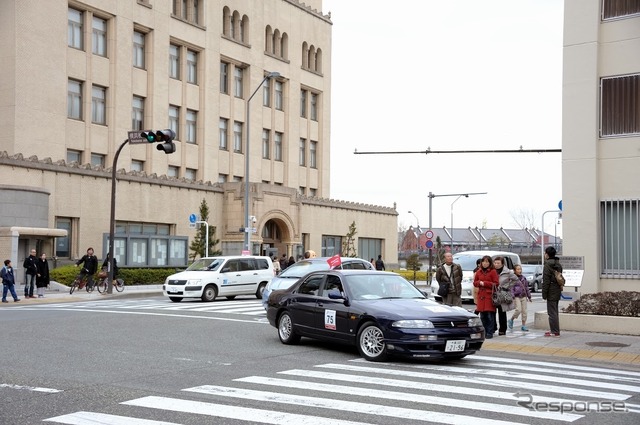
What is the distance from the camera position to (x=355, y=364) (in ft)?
40.6

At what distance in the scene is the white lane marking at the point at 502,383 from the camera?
9.91 meters

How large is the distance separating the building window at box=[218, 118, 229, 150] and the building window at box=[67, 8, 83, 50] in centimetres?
1251

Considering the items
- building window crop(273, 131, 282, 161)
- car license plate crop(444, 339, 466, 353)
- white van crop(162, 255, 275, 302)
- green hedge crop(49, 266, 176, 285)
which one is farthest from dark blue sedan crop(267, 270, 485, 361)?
building window crop(273, 131, 282, 161)

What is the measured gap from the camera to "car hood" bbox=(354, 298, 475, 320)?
12.4 metres

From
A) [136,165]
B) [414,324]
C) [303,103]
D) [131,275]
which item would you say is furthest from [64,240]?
[303,103]

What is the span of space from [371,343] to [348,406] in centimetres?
399

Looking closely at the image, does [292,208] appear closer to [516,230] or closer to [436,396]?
[436,396]

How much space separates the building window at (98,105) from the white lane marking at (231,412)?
1418 inches

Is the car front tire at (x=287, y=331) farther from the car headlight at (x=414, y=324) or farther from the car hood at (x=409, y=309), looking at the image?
the car headlight at (x=414, y=324)

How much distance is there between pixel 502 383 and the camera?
10641mm

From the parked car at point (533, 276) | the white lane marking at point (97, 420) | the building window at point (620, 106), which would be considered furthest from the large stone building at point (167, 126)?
the white lane marking at point (97, 420)

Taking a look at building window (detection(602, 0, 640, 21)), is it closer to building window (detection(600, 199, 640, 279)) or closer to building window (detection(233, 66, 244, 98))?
building window (detection(600, 199, 640, 279))

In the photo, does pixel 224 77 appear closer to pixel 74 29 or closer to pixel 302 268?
pixel 74 29

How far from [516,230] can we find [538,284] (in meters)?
105
